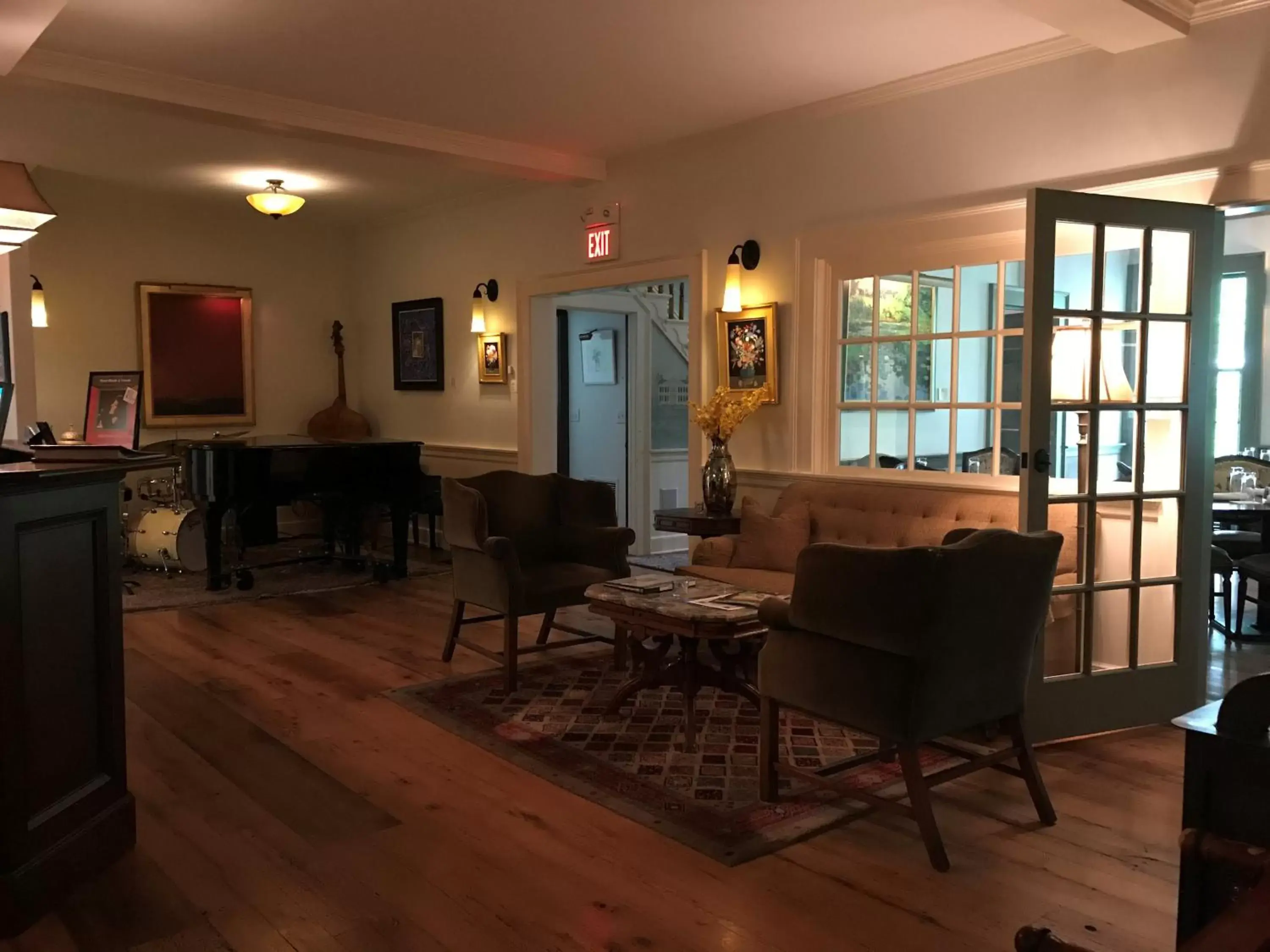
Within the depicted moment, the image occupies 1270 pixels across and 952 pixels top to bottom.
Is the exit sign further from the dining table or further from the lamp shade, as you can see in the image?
the dining table

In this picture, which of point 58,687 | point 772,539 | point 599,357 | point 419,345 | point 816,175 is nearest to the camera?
point 58,687

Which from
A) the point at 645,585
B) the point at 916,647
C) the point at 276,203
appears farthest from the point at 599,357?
the point at 916,647

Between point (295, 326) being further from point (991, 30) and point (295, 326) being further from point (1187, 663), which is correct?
point (1187, 663)

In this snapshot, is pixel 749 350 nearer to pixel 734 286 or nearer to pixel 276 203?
pixel 734 286

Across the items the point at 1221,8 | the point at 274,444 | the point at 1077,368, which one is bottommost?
the point at 274,444

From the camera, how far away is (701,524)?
5.03m

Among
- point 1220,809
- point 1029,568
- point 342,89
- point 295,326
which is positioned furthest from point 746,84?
point 295,326

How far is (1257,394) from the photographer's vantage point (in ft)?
26.1

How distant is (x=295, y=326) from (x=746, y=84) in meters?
5.19

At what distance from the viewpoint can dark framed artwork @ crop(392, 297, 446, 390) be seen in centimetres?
794

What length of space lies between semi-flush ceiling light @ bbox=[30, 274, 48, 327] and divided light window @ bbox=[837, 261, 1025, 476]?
18.0 feet

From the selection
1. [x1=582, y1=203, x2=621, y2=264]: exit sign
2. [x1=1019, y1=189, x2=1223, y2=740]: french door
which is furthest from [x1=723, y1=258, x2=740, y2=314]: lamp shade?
[x1=1019, y1=189, x2=1223, y2=740]: french door

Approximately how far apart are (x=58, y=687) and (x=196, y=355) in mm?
6027

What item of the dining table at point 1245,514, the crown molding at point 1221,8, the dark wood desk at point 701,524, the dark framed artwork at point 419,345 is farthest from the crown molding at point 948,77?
the dark framed artwork at point 419,345
